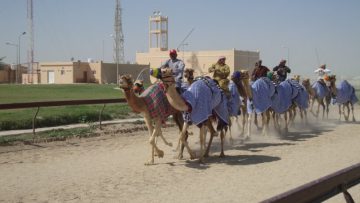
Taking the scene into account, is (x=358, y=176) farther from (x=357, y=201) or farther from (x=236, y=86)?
(x=236, y=86)

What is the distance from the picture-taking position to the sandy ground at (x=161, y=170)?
7.98 m

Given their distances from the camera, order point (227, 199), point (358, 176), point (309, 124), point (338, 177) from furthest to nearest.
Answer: point (309, 124)
point (227, 199)
point (358, 176)
point (338, 177)

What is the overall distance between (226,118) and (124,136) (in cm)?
523

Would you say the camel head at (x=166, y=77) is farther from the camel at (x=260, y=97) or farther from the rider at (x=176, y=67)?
the camel at (x=260, y=97)

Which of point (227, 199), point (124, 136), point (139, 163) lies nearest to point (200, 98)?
point (139, 163)

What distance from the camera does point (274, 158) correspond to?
38.1 ft

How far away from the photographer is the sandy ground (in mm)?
7977

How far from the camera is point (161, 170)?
9.99 metres

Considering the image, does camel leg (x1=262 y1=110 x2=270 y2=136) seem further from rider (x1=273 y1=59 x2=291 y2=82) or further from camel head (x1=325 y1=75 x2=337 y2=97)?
camel head (x1=325 y1=75 x2=337 y2=97)

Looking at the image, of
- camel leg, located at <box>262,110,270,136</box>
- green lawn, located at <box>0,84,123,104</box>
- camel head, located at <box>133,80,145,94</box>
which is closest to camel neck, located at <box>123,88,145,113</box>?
camel head, located at <box>133,80,145,94</box>

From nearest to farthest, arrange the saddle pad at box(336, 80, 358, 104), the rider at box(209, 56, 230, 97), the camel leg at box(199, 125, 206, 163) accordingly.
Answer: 1. the camel leg at box(199, 125, 206, 163)
2. the rider at box(209, 56, 230, 97)
3. the saddle pad at box(336, 80, 358, 104)

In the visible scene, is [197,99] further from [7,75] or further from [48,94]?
[7,75]

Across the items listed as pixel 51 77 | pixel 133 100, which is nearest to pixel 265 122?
pixel 133 100

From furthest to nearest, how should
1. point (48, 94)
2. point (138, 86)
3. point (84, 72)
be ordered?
point (84, 72)
point (48, 94)
point (138, 86)
